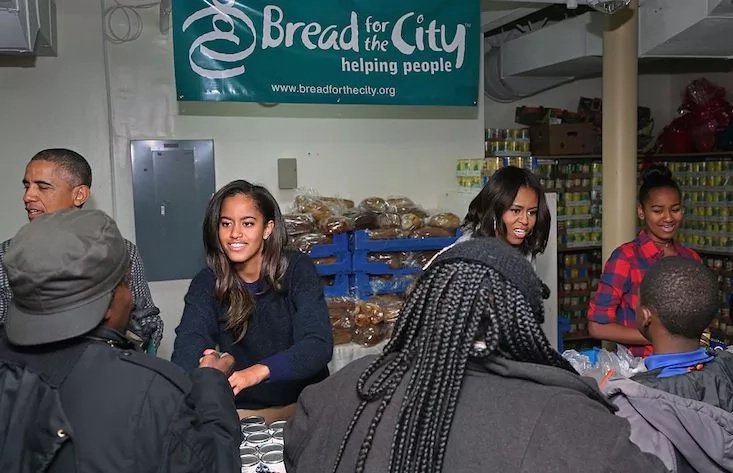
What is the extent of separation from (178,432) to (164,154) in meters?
3.09

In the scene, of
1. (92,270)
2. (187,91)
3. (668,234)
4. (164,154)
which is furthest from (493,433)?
(164,154)

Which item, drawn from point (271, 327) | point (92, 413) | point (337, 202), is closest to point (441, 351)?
point (92, 413)

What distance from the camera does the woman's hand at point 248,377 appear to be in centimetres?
196

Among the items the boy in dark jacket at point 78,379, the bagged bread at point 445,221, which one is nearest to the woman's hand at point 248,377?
the boy in dark jacket at point 78,379

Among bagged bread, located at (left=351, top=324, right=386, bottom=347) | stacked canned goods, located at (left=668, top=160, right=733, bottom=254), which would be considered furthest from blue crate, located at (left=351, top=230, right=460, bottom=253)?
stacked canned goods, located at (left=668, top=160, right=733, bottom=254)

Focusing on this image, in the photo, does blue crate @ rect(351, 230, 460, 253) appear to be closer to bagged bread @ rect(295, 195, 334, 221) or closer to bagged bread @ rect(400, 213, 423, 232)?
bagged bread @ rect(400, 213, 423, 232)

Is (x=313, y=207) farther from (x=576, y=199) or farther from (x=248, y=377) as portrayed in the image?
(x=576, y=199)

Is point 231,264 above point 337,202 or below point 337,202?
below

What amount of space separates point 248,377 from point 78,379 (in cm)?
82

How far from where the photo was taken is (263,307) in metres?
2.32

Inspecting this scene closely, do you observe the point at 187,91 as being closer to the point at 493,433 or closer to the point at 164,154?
the point at 164,154

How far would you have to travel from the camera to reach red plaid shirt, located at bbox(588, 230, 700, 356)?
2750 mm

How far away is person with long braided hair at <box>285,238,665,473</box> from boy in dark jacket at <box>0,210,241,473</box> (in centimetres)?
26

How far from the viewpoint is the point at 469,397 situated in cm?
111
